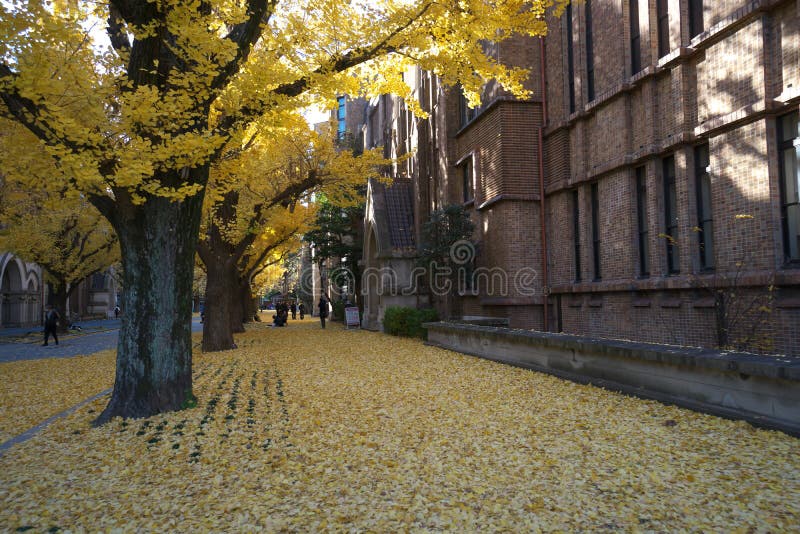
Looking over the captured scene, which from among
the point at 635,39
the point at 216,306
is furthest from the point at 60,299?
the point at 635,39

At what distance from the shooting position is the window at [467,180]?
19.1 m

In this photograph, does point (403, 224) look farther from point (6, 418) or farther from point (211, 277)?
point (6, 418)

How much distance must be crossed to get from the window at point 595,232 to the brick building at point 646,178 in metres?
0.03

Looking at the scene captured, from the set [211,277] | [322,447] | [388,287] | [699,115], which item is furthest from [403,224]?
[322,447]

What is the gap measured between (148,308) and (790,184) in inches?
371

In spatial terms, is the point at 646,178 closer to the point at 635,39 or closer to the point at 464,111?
the point at 635,39

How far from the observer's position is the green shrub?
1861cm

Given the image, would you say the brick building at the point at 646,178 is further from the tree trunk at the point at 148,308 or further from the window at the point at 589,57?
the tree trunk at the point at 148,308

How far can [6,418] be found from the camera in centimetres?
759

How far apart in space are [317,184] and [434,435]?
12.5 metres

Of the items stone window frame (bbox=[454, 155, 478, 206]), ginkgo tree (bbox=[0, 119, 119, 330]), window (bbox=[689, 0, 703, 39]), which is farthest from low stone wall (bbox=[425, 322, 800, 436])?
ginkgo tree (bbox=[0, 119, 119, 330])

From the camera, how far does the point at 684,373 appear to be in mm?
6512

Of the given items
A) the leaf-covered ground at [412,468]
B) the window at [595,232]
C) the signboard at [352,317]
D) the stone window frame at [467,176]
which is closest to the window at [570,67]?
the window at [595,232]

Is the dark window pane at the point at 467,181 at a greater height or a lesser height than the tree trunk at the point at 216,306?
greater
